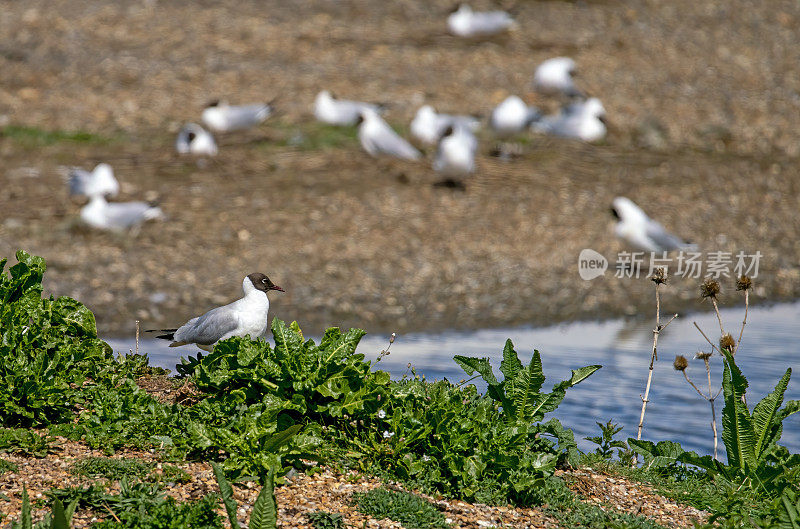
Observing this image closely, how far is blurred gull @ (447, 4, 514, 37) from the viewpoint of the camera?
1835 cm

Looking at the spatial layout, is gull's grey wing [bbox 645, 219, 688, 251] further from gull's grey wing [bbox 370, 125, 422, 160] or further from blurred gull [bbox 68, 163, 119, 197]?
blurred gull [bbox 68, 163, 119, 197]

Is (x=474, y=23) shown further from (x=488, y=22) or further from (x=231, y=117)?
(x=231, y=117)

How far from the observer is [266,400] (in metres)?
4.55

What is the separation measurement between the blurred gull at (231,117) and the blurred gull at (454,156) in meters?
3.07

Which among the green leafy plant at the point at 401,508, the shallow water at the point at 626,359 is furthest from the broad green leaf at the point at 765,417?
the green leafy plant at the point at 401,508

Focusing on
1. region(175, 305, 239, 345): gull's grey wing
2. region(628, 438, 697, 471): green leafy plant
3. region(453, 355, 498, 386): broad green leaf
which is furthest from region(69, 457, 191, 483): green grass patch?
region(628, 438, 697, 471): green leafy plant

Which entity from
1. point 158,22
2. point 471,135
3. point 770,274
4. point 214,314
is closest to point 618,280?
point 770,274

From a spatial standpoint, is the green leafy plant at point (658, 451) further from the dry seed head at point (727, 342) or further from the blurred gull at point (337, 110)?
the blurred gull at point (337, 110)

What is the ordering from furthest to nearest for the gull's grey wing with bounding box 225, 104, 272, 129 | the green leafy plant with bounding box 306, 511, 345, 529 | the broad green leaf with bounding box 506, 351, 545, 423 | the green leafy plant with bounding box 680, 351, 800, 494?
the gull's grey wing with bounding box 225, 104, 272, 129 → the green leafy plant with bounding box 680, 351, 800, 494 → the broad green leaf with bounding box 506, 351, 545, 423 → the green leafy plant with bounding box 306, 511, 345, 529

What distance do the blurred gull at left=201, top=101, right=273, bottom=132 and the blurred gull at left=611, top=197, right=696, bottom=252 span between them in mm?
5563

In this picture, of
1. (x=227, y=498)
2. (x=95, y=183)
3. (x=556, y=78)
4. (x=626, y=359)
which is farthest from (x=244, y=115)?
(x=227, y=498)

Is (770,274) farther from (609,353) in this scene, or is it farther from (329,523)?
(329,523)

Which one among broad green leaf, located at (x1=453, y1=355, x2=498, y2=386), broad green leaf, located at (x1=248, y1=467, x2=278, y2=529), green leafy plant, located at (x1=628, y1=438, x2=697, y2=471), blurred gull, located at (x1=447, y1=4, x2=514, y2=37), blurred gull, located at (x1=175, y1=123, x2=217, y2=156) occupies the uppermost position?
blurred gull, located at (x1=447, y1=4, x2=514, y2=37)

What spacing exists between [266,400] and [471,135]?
9.19 metres
